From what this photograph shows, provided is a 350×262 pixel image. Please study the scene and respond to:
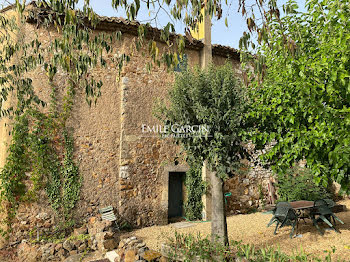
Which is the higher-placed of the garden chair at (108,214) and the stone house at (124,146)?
the stone house at (124,146)

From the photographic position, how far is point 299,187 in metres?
8.95

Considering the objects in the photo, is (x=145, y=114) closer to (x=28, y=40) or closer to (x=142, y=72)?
(x=142, y=72)

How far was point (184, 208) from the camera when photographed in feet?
28.1

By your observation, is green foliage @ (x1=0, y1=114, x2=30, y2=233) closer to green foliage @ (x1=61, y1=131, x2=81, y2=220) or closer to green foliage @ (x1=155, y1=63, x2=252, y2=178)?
green foliage @ (x1=61, y1=131, x2=81, y2=220)

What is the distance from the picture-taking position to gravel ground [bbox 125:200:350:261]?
5.01m

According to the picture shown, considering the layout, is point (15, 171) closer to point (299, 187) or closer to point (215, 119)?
point (215, 119)

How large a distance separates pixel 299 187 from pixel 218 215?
191 inches

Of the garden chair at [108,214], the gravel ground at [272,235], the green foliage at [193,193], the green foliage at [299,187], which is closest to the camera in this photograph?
the gravel ground at [272,235]

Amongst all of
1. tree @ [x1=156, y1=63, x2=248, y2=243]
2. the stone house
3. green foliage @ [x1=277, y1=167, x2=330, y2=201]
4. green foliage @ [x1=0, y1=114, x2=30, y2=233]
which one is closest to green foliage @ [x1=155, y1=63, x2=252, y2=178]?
tree @ [x1=156, y1=63, x2=248, y2=243]

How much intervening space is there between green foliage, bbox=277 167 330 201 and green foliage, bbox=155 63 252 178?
4580mm

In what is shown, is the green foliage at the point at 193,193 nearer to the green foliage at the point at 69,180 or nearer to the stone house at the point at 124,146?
the stone house at the point at 124,146

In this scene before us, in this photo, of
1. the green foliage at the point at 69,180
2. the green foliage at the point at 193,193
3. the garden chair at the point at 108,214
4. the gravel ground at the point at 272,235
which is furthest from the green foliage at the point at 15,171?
the green foliage at the point at 193,193

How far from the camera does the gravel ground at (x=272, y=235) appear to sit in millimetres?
5012

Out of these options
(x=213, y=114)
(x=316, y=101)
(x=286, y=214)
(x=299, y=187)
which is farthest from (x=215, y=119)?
(x=299, y=187)
